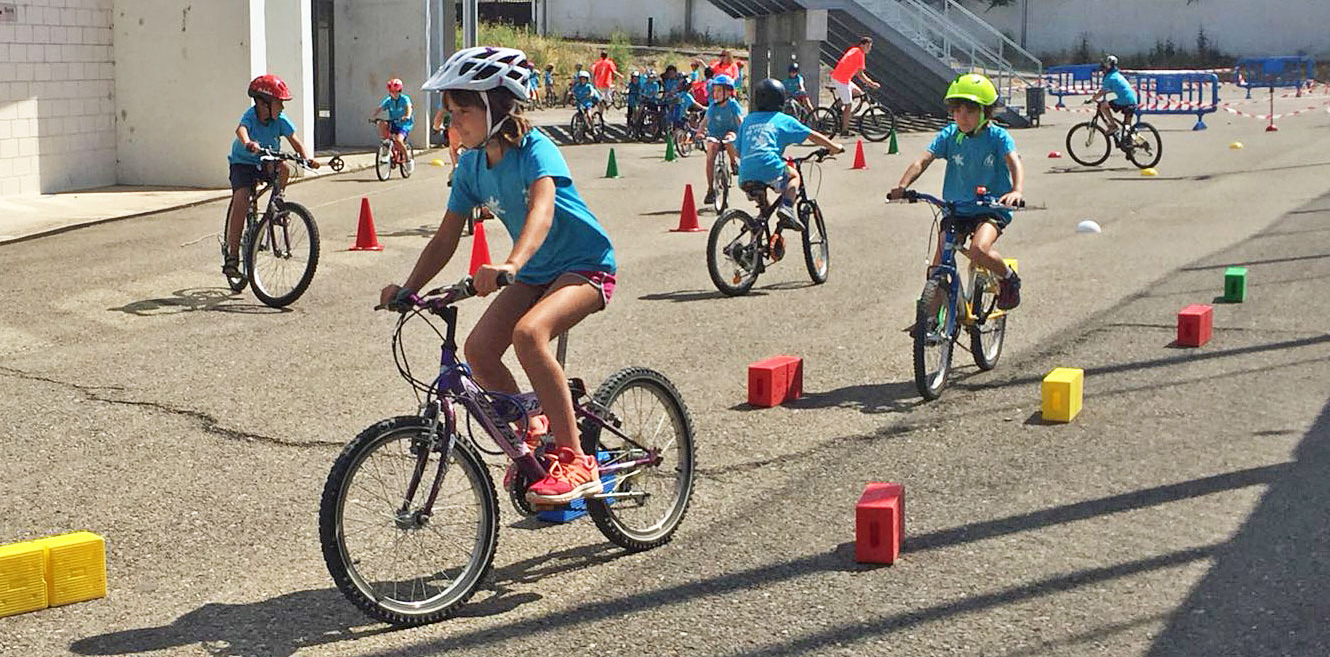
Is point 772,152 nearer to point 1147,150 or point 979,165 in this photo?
point 979,165

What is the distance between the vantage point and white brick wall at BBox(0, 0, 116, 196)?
69.5ft

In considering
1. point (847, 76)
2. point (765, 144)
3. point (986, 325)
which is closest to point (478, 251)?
point (765, 144)

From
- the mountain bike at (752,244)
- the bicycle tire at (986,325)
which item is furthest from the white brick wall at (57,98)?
the bicycle tire at (986,325)

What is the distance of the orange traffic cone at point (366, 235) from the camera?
16984 mm

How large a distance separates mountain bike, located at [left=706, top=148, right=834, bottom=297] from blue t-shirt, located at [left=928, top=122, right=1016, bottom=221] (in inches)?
133

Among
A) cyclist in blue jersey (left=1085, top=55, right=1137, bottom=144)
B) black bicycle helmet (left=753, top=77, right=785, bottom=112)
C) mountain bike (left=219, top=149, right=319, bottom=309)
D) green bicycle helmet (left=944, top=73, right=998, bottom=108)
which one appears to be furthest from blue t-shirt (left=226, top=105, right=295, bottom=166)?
cyclist in blue jersey (left=1085, top=55, right=1137, bottom=144)

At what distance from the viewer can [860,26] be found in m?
39.6

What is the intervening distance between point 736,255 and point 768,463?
5789 mm

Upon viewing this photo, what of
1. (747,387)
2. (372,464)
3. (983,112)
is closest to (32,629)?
(372,464)

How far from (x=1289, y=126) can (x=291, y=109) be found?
22.7 metres

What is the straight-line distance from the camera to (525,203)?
6.25 metres

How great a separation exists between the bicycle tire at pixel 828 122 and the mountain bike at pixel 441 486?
28.8m

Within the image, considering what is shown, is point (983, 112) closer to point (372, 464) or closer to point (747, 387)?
point (747, 387)

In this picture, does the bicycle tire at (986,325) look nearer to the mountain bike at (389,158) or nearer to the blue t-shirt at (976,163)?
the blue t-shirt at (976,163)
